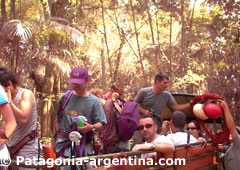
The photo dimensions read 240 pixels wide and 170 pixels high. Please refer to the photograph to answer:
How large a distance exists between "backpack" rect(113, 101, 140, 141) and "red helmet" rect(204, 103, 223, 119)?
3.18 ft

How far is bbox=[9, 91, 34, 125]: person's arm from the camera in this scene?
3.31m

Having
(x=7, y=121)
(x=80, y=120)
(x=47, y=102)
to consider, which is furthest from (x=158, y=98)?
(x=47, y=102)

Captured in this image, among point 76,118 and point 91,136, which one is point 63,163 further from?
point 91,136

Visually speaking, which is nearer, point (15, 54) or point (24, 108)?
point (24, 108)

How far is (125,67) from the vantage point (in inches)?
904

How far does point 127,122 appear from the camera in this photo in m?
4.44

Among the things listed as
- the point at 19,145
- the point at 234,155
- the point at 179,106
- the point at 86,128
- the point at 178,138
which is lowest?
the point at 234,155

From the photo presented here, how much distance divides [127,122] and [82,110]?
810 millimetres

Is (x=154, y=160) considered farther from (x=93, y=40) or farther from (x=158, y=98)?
(x=93, y=40)

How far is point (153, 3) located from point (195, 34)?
2271mm

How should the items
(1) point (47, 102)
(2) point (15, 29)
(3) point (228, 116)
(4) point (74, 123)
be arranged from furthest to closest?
1. (1) point (47, 102)
2. (2) point (15, 29)
3. (3) point (228, 116)
4. (4) point (74, 123)

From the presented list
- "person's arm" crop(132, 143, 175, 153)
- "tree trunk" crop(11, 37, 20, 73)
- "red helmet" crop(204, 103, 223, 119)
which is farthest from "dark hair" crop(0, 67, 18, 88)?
"tree trunk" crop(11, 37, 20, 73)

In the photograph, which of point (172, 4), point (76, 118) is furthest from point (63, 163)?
point (172, 4)

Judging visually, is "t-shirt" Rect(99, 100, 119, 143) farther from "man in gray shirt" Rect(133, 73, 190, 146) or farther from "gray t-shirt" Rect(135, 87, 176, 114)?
"gray t-shirt" Rect(135, 87, 176, 114)
